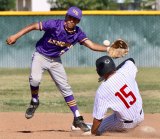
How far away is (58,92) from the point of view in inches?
592

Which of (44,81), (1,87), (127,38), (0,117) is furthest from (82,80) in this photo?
(0,117)

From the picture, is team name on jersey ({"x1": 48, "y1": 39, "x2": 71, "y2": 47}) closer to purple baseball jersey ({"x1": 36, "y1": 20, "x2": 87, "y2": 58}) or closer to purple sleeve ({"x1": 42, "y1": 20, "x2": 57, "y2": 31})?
purple baseball jersey ({"x1": 36, "y1": 20, "x2": 87, "y2": 58})

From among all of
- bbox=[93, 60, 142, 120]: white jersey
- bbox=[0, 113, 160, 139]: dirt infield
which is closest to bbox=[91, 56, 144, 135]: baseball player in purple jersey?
bbox=[93, 60, 142, 120]: white jersey

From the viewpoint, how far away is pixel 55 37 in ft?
29.3

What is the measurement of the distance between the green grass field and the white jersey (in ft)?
13.7

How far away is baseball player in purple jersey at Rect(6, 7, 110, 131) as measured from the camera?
8836 mm

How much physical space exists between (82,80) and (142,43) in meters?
4.05

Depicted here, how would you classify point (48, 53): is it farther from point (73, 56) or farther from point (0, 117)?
point (73, 56)

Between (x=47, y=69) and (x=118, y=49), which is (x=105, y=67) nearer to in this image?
(x=118, y=49)

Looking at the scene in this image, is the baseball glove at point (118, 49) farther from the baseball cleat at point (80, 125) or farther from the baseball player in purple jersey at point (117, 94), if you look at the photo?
the baseball cleat at point (80, 125)

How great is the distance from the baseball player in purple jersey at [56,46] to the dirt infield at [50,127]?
1.35 ft

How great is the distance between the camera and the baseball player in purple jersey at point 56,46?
8836mm

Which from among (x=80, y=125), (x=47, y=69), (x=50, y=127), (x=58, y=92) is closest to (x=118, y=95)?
(x=80, y=125)

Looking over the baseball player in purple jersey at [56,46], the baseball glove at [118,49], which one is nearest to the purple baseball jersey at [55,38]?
the baseball player in purple jersey at [56,46]
